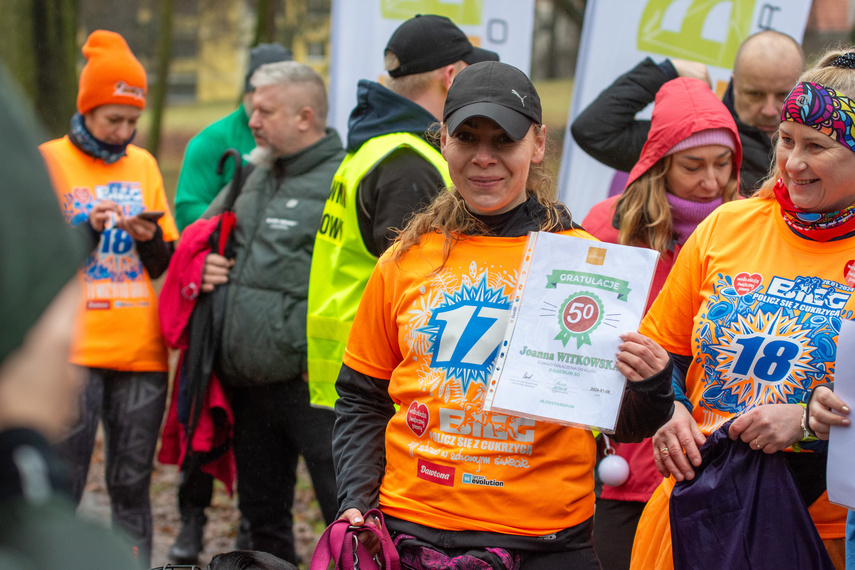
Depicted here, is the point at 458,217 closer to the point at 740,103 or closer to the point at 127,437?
the point at 740,103

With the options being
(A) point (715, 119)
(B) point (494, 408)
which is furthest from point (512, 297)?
(A) point (715, 119)

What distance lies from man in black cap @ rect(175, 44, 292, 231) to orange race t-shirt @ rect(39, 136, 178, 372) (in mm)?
751

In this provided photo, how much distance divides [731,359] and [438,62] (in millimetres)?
1809

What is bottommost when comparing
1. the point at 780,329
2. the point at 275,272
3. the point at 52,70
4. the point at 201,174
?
the point at 275,272

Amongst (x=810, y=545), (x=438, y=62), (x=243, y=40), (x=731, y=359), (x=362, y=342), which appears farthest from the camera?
(x=243, y=40)

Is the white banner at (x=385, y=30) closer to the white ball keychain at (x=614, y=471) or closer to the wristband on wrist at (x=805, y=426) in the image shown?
the white ball keychain at (x=614, y=471)

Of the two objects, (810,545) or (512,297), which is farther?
(512,297)

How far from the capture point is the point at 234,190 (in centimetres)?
426

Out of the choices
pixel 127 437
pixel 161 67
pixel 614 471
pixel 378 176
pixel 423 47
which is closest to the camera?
pixel 614 471

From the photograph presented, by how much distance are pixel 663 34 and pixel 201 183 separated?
294cm

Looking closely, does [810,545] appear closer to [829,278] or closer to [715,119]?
[829,278]

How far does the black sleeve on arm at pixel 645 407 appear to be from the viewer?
2061 mm

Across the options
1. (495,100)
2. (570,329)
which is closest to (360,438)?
(570,329)

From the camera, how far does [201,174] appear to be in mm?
5297
